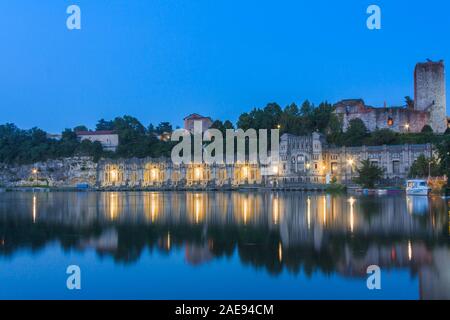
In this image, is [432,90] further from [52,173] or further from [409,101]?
[52,173]

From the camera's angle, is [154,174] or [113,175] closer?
[154,174]

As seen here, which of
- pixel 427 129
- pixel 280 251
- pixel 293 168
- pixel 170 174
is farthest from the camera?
pixel 170 174

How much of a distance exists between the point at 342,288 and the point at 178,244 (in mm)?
9389

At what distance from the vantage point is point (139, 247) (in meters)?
22.2

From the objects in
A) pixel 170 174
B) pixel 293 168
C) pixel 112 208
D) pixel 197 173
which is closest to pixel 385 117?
pixel 293 168

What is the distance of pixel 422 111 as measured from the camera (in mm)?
97250

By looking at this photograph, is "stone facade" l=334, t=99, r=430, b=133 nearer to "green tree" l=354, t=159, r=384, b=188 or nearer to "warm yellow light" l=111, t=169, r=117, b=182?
"green tree" l=354, t=159, r=384, b=188

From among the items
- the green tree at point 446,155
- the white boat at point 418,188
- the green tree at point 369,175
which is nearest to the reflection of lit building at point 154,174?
the green tree at point 369,175

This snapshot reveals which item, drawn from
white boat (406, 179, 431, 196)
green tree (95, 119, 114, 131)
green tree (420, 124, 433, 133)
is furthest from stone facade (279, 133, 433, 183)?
green tree (95, 119, 114, 131)

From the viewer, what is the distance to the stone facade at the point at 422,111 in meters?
96.4

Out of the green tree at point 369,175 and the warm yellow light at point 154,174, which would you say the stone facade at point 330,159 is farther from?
the warm yellow light at point 154,174

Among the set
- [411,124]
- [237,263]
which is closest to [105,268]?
[237,263]

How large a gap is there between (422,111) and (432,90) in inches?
151
